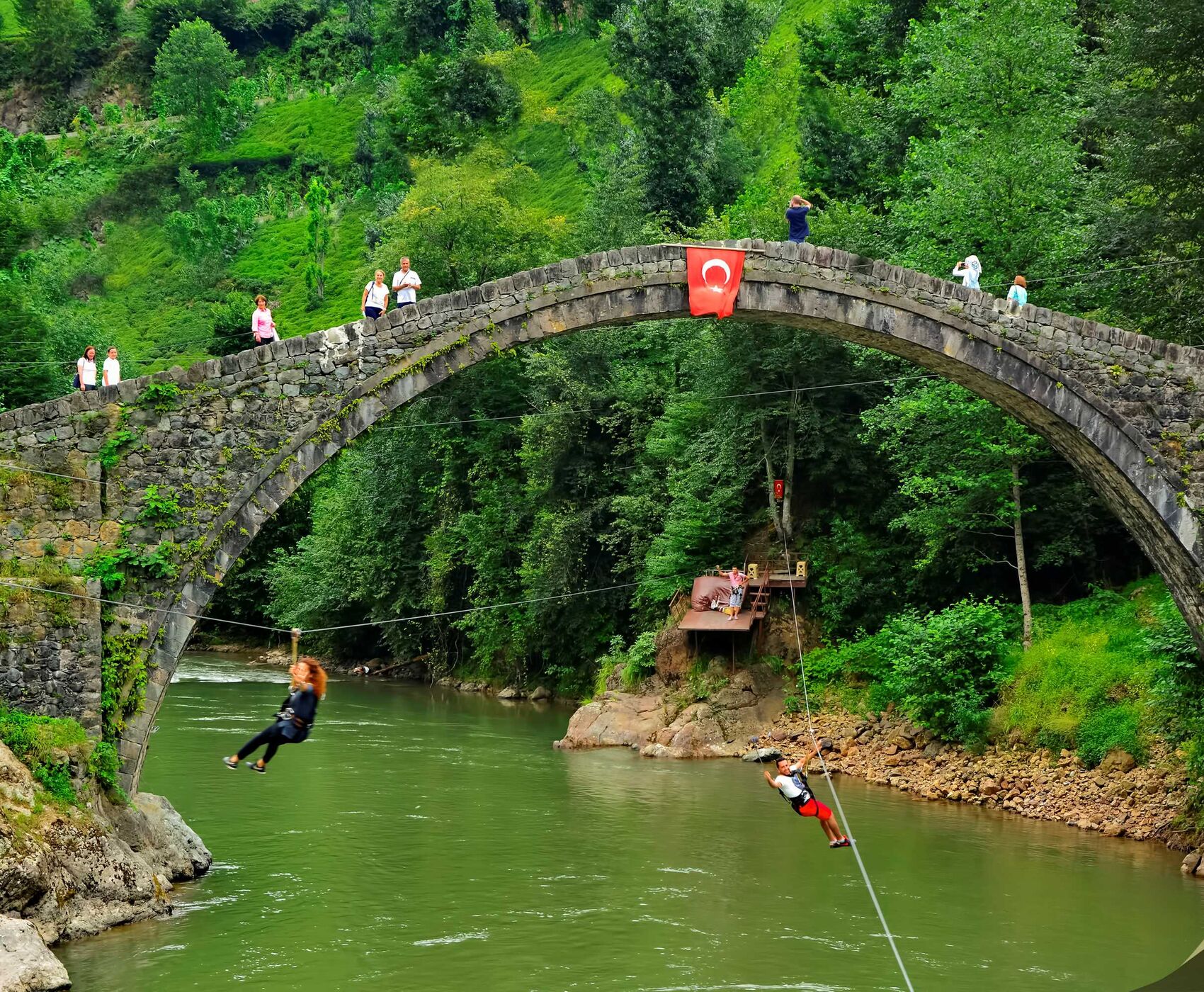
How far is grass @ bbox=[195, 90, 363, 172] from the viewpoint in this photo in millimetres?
79500

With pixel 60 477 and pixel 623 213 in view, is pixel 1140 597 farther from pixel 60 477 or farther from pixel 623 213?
pixel 623 213

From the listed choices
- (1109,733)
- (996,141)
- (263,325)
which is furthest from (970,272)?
(263,325)

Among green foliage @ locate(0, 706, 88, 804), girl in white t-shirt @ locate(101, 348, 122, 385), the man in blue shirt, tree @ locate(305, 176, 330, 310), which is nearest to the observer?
green foliage @ locate(0, 706, 88, 804)

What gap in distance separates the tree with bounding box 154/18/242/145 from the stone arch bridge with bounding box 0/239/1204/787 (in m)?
74.4

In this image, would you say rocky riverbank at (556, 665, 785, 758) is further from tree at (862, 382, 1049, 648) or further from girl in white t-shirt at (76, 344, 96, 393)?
girl in white t-shirt at (76, 344, 96, 393)

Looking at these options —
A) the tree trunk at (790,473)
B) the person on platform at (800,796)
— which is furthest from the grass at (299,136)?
the person on platform at (800,796)

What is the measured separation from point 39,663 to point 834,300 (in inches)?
397

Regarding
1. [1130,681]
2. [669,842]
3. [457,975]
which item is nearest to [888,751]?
[1130,681]

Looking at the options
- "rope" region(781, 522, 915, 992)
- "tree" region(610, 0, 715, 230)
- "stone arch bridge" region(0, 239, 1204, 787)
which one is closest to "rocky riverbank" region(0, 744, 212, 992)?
"stone arch bridge" region(0, 239, 1204, 787)

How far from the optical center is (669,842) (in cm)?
1775

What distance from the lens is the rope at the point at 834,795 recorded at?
1230 cm

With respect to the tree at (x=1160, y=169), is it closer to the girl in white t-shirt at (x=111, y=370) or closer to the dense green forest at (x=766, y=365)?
the dense green forest at (x=766, y=365)

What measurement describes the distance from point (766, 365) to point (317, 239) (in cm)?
4506

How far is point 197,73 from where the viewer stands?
3351 inches
